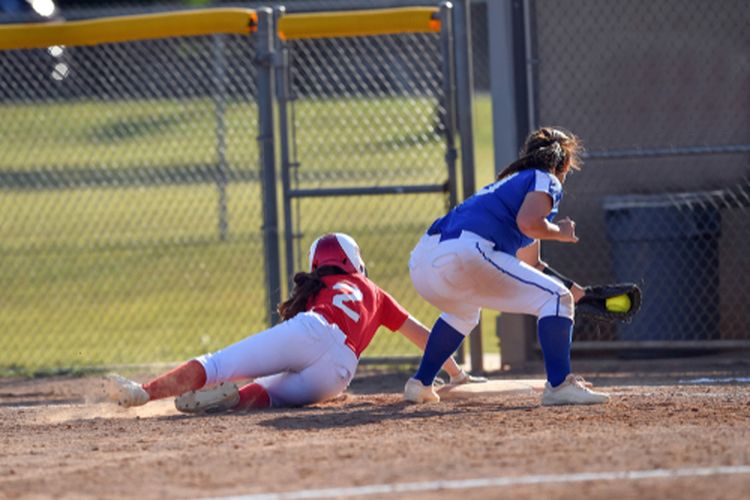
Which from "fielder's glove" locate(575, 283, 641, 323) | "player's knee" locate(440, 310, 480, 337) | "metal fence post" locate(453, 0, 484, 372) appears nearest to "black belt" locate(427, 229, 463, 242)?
"player's knee" locate(440, 310, 480, 337)

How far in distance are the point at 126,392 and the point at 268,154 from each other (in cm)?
280

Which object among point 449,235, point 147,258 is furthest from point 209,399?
point 147,258

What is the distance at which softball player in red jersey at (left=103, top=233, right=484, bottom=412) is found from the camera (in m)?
6.63

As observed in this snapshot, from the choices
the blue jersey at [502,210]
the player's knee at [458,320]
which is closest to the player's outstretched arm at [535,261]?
the blue jersey at [502,210]

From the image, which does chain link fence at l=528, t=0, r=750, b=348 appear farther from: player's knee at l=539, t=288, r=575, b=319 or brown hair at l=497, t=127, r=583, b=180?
player's knee at l=539, t=288, r=575, b=319

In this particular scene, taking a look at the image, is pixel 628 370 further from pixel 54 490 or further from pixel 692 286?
pixel 54 490

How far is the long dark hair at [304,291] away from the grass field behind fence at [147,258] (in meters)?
2.95

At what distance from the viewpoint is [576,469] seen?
15.9 feet

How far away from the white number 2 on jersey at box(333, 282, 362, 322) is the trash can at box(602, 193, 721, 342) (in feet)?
9.37

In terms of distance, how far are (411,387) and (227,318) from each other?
4.91m

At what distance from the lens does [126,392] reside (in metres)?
6.50

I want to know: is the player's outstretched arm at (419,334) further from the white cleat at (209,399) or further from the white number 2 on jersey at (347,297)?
the white cleat at (209,399)

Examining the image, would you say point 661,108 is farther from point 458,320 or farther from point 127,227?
point 127,227

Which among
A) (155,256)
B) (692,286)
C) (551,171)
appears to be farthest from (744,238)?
(155,256)
